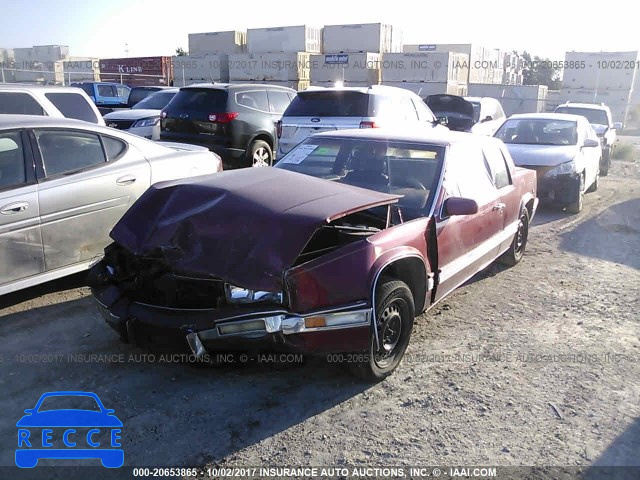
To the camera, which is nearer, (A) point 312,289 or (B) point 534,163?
(A) point 312,289

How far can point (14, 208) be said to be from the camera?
4.41 m

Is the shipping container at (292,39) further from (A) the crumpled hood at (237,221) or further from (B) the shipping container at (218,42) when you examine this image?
(A) the crumpled hood at (237,221)

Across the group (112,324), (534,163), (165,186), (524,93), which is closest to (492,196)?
(165,186)

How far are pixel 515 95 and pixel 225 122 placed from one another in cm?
1893

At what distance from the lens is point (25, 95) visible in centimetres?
756

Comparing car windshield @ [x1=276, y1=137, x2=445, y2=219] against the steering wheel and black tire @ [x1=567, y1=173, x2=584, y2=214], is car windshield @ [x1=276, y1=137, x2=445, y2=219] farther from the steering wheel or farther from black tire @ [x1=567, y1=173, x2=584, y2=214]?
black tire @ [x1=567, y1=173, x2=584, y2=214]

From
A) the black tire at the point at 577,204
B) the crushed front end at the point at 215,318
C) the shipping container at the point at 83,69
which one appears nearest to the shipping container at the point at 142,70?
the shipping container at the point at 83,69

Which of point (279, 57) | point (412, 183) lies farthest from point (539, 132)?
point (279, 57)

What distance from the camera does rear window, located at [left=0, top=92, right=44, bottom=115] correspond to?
7.31 metres

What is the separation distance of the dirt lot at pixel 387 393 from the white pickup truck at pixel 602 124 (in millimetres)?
10404

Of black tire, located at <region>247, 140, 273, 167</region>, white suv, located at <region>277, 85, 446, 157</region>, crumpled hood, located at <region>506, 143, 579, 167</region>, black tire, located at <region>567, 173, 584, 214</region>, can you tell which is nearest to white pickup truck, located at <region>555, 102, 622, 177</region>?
crumpled hood, located at <region>506, 143, 579, 167</region>

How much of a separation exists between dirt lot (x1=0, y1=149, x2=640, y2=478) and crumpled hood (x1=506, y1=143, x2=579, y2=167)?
184 inches

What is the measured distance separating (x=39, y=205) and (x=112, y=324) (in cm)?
156

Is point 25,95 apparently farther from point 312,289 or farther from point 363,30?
point 363,30
